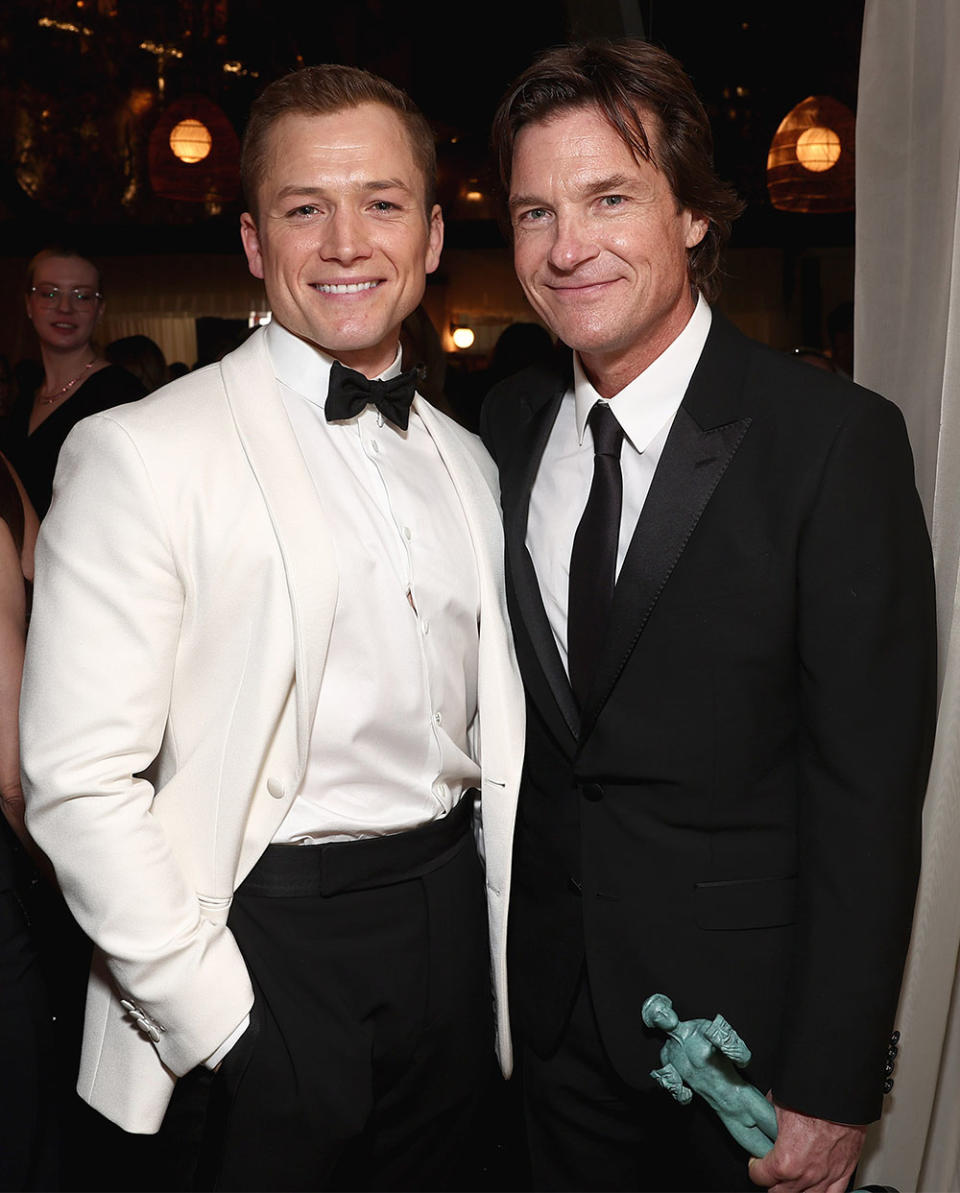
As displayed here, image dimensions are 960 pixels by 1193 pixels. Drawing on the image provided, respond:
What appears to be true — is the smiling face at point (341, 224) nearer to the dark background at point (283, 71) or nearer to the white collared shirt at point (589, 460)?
the white collared shirt at point (589, 460)

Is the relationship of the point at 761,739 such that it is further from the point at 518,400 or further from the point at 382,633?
the point at 518,400

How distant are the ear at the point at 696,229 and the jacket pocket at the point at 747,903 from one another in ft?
3.28

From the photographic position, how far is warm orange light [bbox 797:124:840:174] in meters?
7.20

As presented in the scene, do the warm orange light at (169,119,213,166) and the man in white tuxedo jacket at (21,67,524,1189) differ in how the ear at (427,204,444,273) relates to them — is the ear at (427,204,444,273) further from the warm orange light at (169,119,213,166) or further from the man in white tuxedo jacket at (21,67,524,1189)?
the warm orange light at (169,119,213,166)

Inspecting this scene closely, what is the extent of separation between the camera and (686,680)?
1.67 metres

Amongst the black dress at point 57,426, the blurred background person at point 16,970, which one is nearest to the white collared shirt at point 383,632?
the blurred background person at point 16,970

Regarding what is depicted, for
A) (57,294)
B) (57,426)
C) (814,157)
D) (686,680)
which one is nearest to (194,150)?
(814,157)

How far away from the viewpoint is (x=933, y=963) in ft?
5.83

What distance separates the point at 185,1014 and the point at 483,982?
1.71 feet

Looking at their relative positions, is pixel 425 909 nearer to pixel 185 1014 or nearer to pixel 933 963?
pixel 185 1014

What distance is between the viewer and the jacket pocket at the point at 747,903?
1.69 m

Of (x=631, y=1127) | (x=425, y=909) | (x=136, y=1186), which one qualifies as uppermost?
(x=425, y=909)

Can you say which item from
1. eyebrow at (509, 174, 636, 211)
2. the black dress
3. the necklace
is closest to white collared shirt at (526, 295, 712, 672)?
eyebrow at (509, 174, 636, 211)

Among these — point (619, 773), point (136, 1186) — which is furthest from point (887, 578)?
point (136, 1186)
